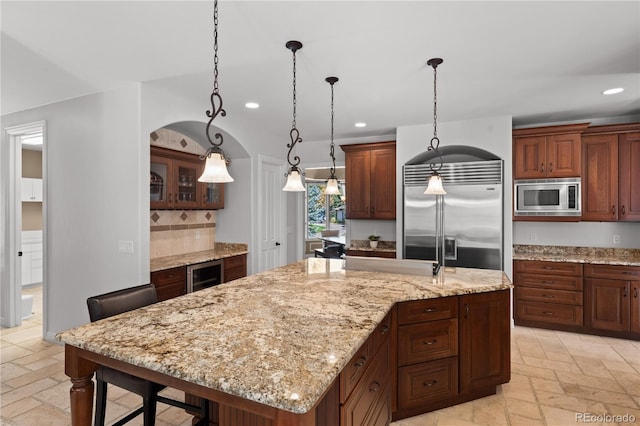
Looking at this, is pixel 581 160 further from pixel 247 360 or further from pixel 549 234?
pixel 247 360

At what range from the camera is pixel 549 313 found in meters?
3.99

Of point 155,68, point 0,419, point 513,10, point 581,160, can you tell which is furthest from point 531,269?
point 0,419

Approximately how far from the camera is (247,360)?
1203 mm

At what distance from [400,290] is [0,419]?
2905 millimetres

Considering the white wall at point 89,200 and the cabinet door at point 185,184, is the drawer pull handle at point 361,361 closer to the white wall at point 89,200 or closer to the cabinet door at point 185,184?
the white wall at point 89,200

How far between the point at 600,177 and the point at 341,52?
12.1 feet

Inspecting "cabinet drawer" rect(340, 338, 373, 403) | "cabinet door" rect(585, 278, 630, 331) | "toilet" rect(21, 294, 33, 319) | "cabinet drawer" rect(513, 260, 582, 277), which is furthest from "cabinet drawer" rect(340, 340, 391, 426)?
"toilet" rect(21, 294, 33, 319)

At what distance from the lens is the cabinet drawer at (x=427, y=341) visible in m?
2.17

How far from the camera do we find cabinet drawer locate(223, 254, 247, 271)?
429 centimetres

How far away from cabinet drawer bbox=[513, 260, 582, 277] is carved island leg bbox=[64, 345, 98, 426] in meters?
4.39

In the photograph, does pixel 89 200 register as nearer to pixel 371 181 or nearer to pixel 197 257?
pixel 197 257

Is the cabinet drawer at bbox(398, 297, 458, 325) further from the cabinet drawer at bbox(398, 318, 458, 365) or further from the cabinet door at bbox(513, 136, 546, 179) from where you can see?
the cabinet door at bbox(513, 136, 546, 179)

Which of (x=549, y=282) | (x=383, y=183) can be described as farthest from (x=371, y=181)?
(x=549, y=282)

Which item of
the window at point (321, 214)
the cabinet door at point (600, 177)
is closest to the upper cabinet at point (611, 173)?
the cabinet door at point (600, 177)
